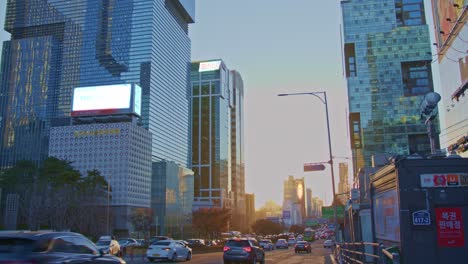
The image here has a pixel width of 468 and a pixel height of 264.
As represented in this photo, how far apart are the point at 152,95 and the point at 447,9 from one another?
450ft

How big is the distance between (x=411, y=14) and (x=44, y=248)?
148 m

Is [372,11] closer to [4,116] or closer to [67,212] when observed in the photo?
[67,212]

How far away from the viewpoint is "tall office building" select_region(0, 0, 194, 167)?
529 ft

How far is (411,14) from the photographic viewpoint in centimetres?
14075

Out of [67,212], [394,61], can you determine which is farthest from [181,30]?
[67,212]

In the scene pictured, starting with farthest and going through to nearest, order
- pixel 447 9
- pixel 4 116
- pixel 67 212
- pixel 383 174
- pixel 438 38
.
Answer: pixel 4 116 → pixel 67 212 → pixel 438 38 → pixel 447 9 → pixel 383 174

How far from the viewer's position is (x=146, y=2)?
165750 millimetres

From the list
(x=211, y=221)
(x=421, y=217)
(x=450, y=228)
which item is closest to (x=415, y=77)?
(x=211, y=221)

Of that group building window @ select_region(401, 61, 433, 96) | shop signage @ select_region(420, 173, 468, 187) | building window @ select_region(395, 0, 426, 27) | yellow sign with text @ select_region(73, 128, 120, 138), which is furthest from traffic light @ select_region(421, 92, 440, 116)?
building window @ select_region(395, 0, 426, 27)

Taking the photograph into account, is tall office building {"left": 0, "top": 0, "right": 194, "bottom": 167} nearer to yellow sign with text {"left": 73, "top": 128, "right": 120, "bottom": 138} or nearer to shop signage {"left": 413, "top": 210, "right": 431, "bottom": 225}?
yellow sign with text {"left": 73, "top": 128, "right": 120, "bottom": 138}

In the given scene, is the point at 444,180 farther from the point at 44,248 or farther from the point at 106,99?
the point at 106,99

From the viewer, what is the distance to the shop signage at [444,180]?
437 inches

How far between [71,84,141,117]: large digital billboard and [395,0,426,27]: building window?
8129cm

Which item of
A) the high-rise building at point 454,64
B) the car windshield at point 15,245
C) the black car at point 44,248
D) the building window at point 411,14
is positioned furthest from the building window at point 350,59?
the car windshield at point 15,245
